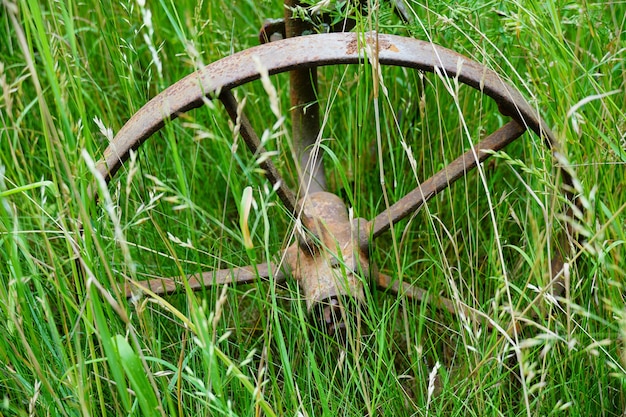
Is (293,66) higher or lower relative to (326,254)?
higher

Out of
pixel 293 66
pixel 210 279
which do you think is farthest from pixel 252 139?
pixel 210 279

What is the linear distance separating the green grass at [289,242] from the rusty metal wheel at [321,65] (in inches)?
1.7

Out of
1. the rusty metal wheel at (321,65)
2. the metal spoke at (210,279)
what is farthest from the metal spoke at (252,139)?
the metal spoke at (210,279)

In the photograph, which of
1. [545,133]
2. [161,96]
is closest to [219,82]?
[161,96]

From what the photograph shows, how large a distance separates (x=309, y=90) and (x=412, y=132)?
36 centimetres

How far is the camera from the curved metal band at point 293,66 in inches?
55.3

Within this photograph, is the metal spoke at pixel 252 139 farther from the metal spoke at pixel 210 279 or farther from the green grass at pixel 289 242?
the metal spoke at pixel 210 279

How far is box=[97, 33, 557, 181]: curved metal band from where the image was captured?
4.61ft

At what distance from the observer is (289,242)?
148cm

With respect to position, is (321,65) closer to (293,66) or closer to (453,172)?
(293,66)

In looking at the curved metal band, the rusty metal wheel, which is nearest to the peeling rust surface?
the rusty metal wheel

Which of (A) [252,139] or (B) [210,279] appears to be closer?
(A) [252,139]

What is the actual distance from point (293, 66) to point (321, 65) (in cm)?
5

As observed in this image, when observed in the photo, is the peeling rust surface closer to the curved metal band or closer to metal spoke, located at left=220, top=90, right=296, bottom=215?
metal spoke, located at left=220, top=90, right=296, bottom=215
